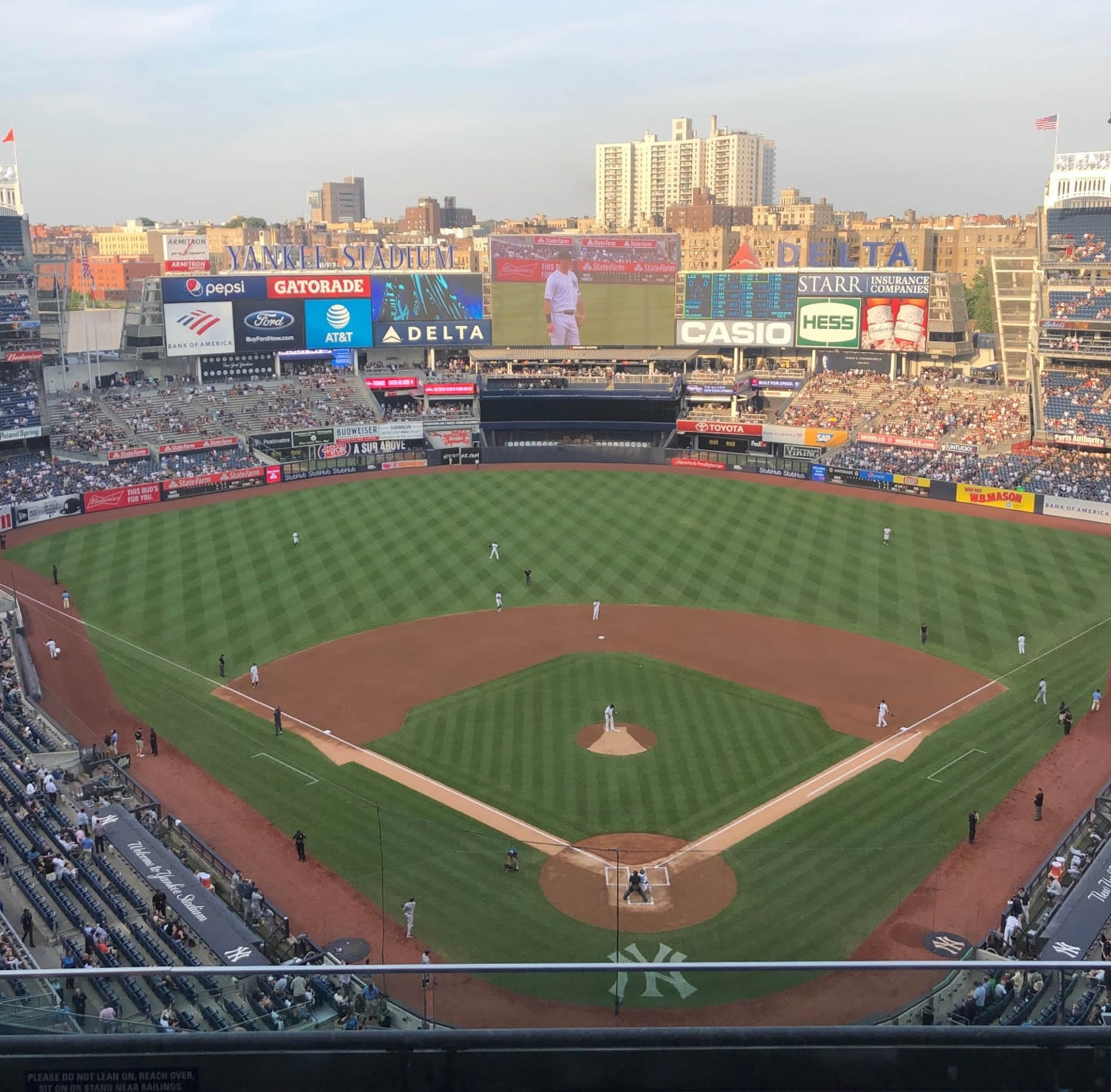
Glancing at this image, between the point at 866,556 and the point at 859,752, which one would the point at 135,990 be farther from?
the point at 866,556

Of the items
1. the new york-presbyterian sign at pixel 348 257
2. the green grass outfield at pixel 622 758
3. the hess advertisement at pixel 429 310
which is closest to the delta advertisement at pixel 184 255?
the new york-presbyterian sign at pixel 348 257

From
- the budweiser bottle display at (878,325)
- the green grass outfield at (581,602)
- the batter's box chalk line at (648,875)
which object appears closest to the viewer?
the green grass outfield at (581,602)

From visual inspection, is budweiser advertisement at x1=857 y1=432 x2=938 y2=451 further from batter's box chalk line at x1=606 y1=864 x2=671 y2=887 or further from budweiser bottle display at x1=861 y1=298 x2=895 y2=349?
batter's box chalk line at x1=606 y1=864 x2=671 y2=887

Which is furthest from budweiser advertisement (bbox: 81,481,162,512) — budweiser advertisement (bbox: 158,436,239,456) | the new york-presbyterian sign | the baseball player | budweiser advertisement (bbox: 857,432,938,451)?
budweiser advertisement (bbox: 857,432,938,451)

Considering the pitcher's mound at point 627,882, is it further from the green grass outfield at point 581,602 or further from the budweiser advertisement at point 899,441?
the budweiser advertisement at point 899,441

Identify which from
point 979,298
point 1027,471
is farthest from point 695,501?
point 979,298

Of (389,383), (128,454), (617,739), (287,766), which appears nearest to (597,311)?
(389,383)

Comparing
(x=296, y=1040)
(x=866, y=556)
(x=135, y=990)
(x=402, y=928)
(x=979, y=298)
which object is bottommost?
(x=402, y=928)
